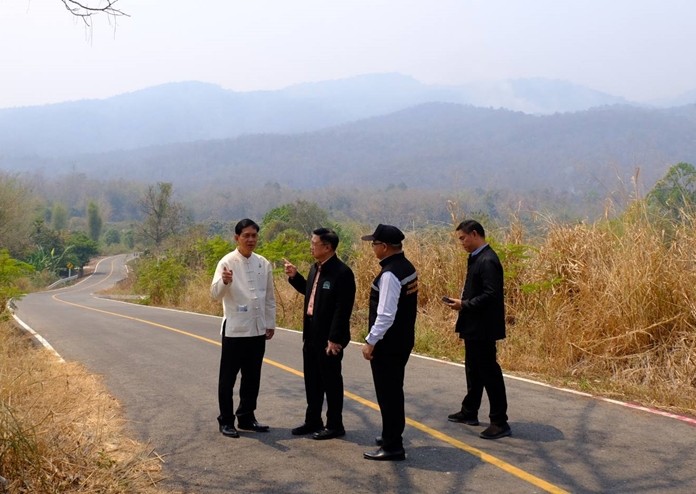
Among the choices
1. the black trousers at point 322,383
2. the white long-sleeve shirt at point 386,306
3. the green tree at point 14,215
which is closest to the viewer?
the white long-sleeve shirt at point 386,306

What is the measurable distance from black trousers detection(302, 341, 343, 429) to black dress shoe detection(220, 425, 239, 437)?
0.68 m

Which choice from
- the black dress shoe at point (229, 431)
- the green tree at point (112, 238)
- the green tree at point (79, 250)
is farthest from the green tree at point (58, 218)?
the black dress shoe at point (229, 431)

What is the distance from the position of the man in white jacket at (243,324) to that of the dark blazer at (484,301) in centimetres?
191

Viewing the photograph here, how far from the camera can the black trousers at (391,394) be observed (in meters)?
6.45

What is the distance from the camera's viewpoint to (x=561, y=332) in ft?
36.1

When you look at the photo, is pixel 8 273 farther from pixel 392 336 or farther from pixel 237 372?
pixel 392 336

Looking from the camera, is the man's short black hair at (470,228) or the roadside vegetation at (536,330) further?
the man's short black hair at (470,228)

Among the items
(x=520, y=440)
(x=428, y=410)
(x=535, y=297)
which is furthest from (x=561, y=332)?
(x=520, y=440)

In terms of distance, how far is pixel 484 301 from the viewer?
712cm

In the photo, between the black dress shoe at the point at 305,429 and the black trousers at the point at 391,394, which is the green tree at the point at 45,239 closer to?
the black dress shoe at the point at 305,429

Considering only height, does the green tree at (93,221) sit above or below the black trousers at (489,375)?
below

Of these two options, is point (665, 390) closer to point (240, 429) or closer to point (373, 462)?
point (373, 462)

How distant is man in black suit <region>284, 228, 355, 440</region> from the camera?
6.91m

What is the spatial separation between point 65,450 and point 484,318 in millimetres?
3785
